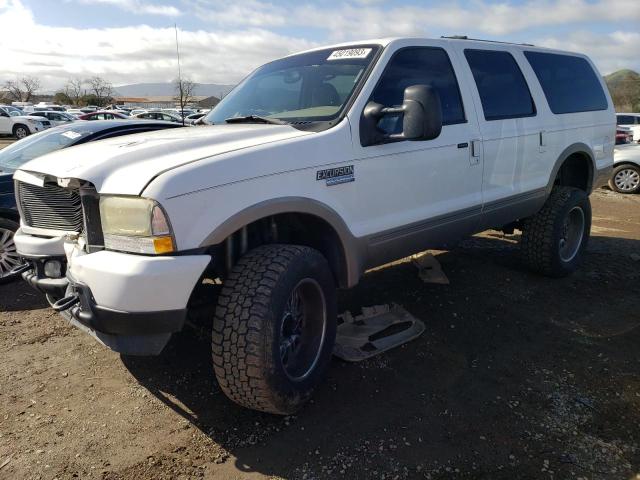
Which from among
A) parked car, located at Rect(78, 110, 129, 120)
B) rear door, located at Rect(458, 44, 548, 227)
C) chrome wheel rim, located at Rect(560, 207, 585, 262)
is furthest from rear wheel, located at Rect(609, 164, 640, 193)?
parked car, located at Rect(78, 110, 129, 120)

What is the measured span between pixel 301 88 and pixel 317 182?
1.04m

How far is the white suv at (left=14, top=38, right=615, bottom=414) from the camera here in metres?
2.43

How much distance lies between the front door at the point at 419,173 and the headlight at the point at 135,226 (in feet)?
4.16

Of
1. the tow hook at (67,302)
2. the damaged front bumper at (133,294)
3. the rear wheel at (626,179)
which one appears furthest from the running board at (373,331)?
the rear wheel at (626,179)

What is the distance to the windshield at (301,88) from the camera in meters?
3.34

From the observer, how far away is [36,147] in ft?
17.6

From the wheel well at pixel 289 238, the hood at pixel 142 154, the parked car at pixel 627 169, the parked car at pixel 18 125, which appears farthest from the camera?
the parked car at pixel 18 125

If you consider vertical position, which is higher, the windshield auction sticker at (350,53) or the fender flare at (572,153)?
the windshield auction sticker at (350,53)

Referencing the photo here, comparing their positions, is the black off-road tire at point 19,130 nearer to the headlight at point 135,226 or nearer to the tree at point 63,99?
the headlight at point 135,226

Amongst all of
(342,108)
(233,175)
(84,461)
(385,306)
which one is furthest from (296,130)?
(84,461)

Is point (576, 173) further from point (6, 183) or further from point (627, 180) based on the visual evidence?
point (627, 180)

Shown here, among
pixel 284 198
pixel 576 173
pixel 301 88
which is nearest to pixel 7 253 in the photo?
pixel 301 88

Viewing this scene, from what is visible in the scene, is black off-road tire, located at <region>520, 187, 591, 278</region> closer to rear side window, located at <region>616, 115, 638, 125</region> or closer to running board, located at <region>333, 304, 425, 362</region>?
running board, located at <region>333, 304, 425, 362</region>

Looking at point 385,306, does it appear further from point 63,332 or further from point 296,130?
point 63,332
